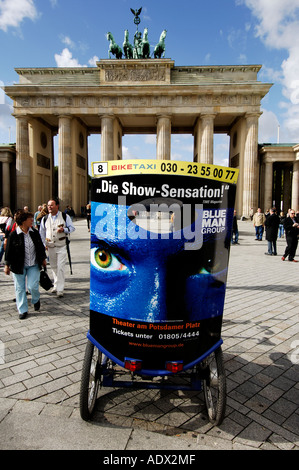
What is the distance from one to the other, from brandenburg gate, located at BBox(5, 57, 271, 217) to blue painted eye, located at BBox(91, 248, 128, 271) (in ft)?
105

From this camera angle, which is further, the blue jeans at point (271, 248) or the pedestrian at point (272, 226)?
the blue jeans at point (271, 248)

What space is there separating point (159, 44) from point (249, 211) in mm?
23969

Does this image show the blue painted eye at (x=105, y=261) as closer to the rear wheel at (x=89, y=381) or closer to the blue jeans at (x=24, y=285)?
the rear wheel at (x=89, y=381)

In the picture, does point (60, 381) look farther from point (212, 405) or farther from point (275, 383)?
point (275, 383)

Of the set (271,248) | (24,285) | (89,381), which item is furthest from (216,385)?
(271,248)

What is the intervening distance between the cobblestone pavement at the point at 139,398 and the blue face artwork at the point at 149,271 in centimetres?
99

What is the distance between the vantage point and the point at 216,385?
8.11 ft

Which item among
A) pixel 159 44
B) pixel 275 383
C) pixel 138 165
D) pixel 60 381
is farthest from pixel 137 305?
pixel 159 44

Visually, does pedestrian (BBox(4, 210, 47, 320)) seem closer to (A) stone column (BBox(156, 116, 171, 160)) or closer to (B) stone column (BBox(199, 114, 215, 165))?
(A) stone column (BBox(156, 116, 171, 160))

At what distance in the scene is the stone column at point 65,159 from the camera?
115ft

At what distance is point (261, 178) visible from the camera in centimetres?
3688

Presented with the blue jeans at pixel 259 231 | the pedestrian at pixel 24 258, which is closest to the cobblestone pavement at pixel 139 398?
the pedestrian at pixel 24 258

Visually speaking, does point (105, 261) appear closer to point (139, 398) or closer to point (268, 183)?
point (139, 398)

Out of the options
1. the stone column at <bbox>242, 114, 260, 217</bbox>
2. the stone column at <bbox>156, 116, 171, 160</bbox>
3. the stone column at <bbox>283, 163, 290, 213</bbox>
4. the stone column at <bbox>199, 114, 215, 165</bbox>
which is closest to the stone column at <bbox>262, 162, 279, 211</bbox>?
the stone column at <bbox>242, 114, 260, 217</bbox>
